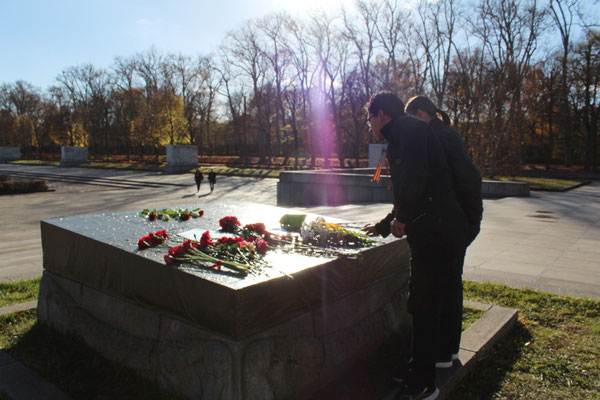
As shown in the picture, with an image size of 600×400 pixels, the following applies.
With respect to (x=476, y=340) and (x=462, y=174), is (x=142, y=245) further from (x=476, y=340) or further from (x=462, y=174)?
(x=476, y=340)

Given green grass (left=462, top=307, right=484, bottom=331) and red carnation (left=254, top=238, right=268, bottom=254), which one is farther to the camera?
green grass (left=462, top=307, right=484, bottom=331)

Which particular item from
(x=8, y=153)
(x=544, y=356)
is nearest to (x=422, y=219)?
(x=544, y=356)

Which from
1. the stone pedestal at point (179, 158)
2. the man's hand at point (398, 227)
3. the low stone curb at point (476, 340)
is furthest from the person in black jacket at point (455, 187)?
the stone pedestal at point (179, 158)

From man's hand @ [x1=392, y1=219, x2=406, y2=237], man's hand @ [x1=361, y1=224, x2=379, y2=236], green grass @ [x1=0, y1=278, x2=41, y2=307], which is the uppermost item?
man's hand @ [x1=392, y1=219, x2=406, y2=237]

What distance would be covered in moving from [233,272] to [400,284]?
1.72 m

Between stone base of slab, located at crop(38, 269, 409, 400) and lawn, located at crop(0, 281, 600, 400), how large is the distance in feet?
0.43

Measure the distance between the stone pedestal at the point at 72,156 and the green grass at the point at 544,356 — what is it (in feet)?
170

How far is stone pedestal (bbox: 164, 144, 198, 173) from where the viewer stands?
36406 mm

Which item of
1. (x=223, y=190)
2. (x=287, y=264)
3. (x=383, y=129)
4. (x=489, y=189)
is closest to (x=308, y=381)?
(x=287, y=264)

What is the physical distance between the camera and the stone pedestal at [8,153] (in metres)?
60.5

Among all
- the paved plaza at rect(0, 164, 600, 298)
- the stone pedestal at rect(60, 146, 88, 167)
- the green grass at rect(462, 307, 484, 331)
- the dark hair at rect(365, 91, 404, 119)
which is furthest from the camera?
the stone pedestal at rect(60, 146, 88, 167)

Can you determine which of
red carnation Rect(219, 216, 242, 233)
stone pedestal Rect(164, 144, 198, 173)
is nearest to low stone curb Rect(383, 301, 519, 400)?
red carnation Rect(219, 216, 242, 233)

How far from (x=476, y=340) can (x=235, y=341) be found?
6.94 ft

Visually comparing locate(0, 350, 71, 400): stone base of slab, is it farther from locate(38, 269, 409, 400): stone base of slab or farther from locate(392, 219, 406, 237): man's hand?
locate(392, 219, 406, 237): man's hand
